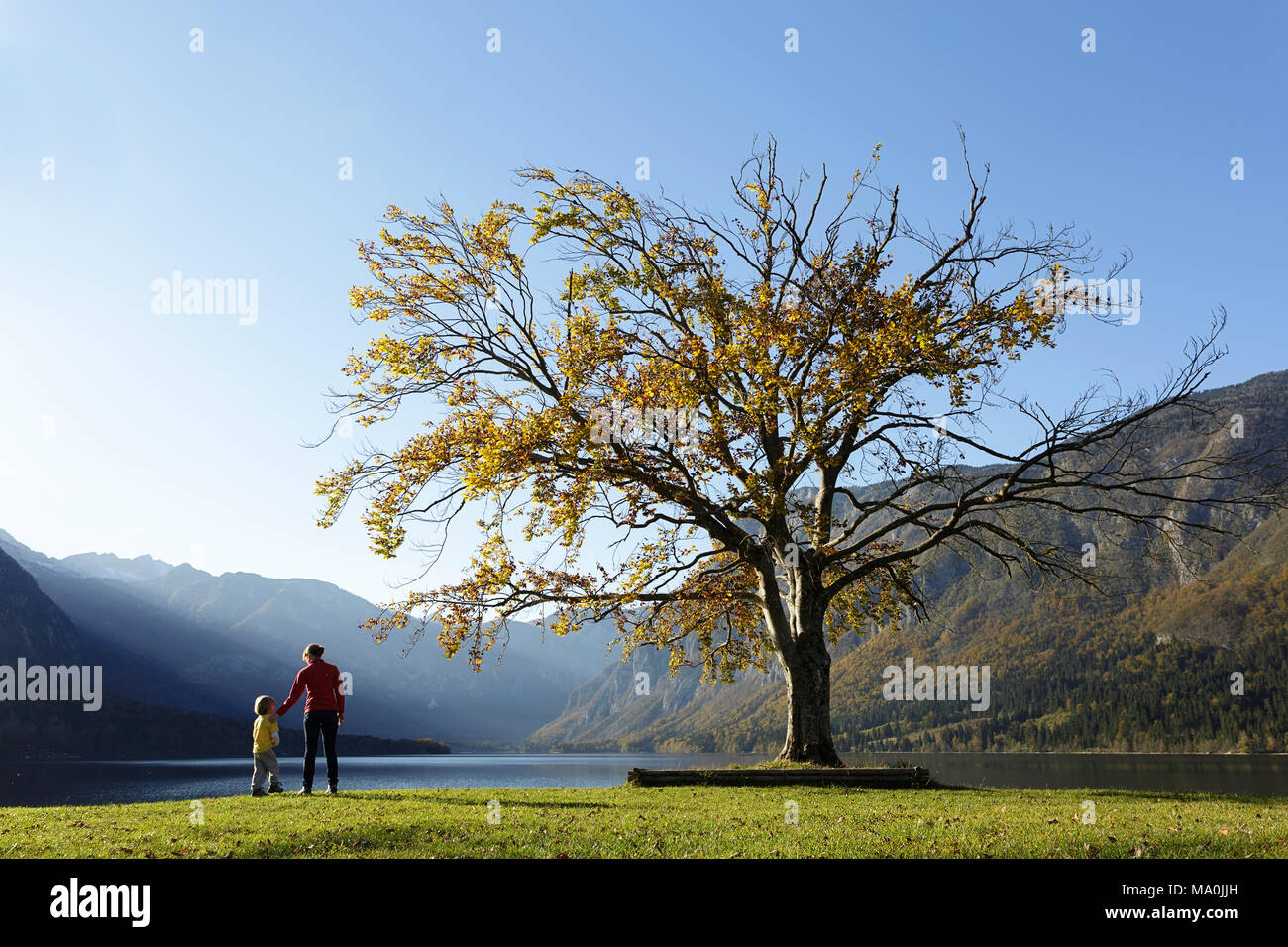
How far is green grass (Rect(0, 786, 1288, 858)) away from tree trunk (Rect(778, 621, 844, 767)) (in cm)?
705

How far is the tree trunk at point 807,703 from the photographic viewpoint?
23.6 m

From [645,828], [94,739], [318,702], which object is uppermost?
[318,702]

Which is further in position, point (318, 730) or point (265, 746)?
point (265, 746)

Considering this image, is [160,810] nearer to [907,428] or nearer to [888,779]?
[888,779]

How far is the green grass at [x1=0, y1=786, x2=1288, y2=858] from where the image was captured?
9.66m

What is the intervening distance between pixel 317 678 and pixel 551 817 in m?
6.30

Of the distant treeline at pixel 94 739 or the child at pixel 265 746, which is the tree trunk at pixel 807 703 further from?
the distant treeline at pixel 94 739

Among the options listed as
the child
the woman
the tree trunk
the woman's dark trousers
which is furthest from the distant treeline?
the woman

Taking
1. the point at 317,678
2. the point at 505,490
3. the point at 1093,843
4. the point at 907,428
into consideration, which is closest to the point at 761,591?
the point at 907,428

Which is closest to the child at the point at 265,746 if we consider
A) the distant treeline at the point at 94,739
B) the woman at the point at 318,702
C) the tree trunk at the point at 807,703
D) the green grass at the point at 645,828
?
the woman at the point at 318,702

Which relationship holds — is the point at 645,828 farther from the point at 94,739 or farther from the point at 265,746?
the point at 94,739

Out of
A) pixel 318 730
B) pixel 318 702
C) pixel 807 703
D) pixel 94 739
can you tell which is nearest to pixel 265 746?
pixel 318 730

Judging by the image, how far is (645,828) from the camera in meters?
11.4

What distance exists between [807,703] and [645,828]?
1358 centimetres
